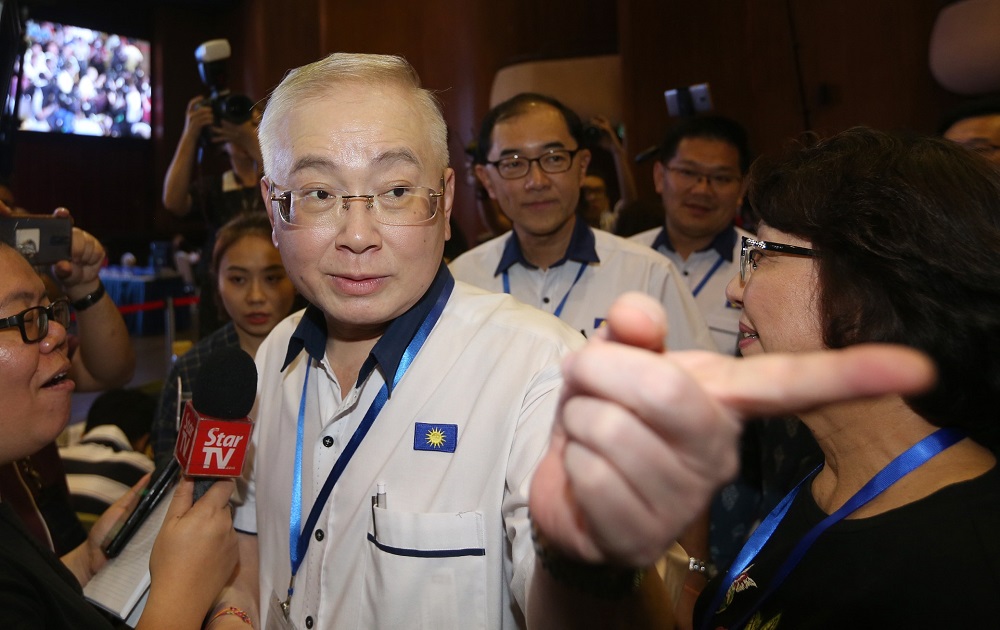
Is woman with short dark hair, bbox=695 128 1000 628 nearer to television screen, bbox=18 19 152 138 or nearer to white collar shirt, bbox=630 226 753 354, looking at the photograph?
white collar shirt, bbox=630 226 753 354

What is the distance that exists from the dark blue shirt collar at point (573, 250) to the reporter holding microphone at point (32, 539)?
1.63m

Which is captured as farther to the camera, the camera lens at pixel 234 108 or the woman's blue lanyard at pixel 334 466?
the camera lens at pixel 234 108

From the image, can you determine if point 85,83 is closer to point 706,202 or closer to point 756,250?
point 706,202

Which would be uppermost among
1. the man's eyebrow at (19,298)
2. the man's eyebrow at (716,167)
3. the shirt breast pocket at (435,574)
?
the man's eyebrow at (716,167)

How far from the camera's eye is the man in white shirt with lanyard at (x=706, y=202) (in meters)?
3.16

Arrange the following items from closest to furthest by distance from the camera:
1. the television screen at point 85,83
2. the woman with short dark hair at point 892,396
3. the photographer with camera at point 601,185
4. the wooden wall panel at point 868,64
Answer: the woman with short dark hair at point 892,396 → the photographer with camera at point 601,185 → the wooden wall panel at point 868,64 → the television screen at point 85,83

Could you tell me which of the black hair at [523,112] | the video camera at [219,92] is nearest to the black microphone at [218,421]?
the black hair at [523,112]

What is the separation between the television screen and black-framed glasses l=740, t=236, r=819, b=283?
13.6 m

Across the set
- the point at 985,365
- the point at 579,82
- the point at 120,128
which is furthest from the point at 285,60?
the point at 985,365

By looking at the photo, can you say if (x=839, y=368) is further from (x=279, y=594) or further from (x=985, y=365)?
(x=279, y=594)

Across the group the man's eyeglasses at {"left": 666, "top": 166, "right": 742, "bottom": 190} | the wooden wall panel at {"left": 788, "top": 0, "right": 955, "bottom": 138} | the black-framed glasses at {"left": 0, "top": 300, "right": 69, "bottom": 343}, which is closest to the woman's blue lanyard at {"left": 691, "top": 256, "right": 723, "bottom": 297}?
the man's eyeglasses at {"left": 666, "top": 166, "right": 742, "bottom": 190}

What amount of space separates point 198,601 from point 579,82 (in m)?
6.59

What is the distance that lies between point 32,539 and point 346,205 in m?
0.91

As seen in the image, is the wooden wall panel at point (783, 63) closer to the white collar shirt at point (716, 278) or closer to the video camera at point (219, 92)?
the white collar shirt at point (716, 278)
